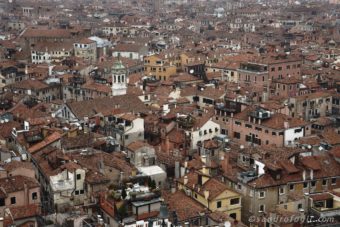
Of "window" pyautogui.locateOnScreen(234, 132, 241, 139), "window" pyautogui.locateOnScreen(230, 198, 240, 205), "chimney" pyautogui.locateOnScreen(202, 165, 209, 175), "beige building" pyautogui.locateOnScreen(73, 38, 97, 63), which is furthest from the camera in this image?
"beige building" pyautogui.locateOnScreen(73, 38, 97, 63)

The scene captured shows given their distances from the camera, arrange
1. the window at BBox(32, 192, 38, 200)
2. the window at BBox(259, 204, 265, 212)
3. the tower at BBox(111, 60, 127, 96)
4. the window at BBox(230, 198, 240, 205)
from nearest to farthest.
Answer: the window at BBox(32, 192, 38, 200) < the window at BBox(230, 198, 240, 205) < the window at BBox(259, 204, 265, 212) < the tower at BBox(111, 60, 127, 96)

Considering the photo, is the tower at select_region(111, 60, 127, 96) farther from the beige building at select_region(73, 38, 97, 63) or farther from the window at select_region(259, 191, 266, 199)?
the beige building at select_region(73, 38, 97, 63)

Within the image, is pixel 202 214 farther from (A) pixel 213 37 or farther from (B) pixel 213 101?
(A) pixel 213 37

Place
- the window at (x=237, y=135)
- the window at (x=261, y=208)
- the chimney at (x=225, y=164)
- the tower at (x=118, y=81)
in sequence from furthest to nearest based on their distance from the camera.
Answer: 1. the tower at (x=118, y=81)
2. the window at (x=237, y=135)
3. the chimney at (x=225, y=164)
4. the window at (x=261, y=208)

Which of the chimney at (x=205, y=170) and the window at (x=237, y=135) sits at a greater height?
the chimney at (x=205, y=170)

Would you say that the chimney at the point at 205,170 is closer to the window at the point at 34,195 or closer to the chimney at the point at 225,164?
the chimney at the point at 225,164

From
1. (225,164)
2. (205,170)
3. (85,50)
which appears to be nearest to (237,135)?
(225,164)

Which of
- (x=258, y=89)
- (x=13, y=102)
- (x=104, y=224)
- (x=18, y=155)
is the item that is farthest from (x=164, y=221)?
(x=258, y=89)

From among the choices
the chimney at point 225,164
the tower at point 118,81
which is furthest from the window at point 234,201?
the tower at point 118,81

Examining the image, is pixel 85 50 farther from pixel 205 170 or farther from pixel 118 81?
pixel 205 170

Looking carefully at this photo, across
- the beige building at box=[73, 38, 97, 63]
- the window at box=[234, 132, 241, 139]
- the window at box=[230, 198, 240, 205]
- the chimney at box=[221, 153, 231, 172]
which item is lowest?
the beige building at box=[73, 38, 97, 63]

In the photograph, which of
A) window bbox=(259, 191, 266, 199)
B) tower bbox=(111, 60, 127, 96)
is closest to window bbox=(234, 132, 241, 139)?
tower bbox=(111, 60, 127, 96)
